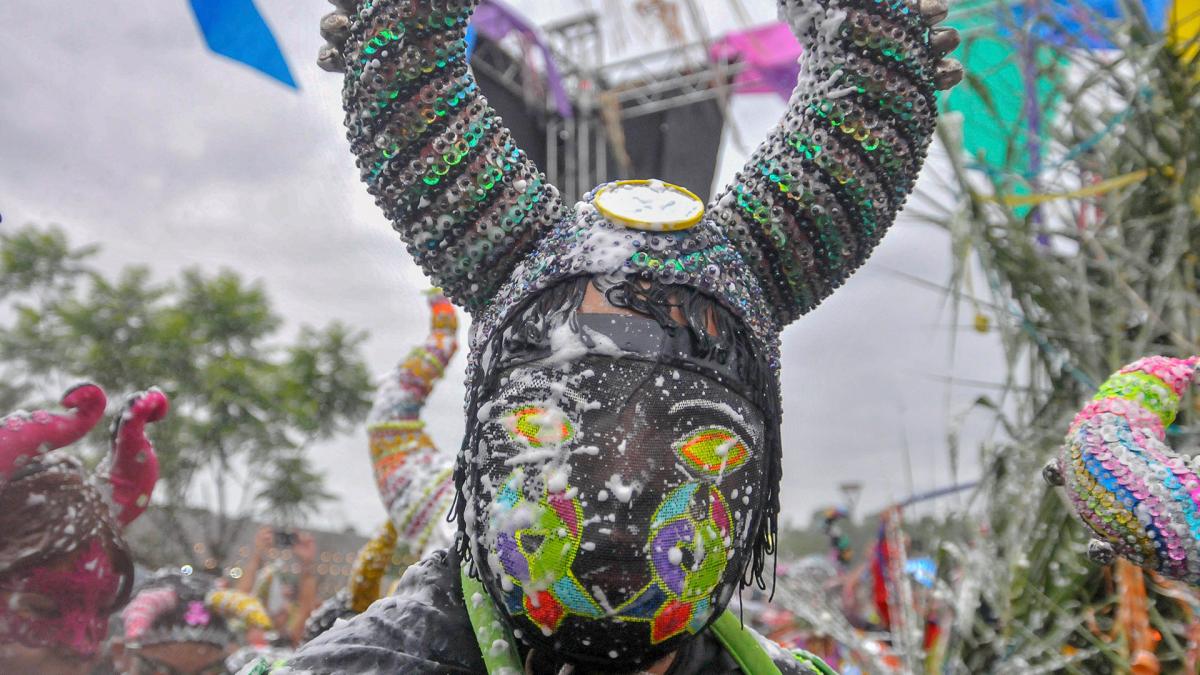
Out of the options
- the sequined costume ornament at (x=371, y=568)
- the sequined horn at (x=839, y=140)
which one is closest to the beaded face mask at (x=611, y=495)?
the sequined horn at (x=839, y=140)

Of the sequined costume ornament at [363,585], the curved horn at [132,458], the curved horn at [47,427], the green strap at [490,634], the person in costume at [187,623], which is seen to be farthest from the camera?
the person in costume at [187,623]

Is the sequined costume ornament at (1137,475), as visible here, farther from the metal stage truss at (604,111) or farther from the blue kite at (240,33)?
the metal stage truss at (604,111)

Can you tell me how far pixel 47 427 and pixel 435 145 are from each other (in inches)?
30.0

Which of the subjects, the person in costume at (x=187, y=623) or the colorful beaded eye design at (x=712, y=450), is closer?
the colorful beaded eye design at (x=712, y=450)

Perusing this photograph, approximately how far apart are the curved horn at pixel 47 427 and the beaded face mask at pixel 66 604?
19cm

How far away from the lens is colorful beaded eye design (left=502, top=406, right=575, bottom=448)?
1.06 meters

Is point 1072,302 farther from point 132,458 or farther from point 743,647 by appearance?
point 132,458

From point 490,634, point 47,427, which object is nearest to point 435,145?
point 490,634

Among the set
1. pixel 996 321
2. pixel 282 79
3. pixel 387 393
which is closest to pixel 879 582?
pixel 996 321

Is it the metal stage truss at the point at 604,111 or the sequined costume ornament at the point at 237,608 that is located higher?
the metal stage truss at the point at 604,111

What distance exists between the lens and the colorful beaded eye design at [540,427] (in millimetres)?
1060

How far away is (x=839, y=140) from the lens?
126 cm

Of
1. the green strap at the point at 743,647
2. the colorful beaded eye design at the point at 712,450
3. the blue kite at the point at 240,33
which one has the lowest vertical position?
the green strap at the point at 743,647

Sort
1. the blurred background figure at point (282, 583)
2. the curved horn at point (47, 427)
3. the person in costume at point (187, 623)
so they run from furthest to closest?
the blurred background figure at point (282, 583) → the person in costume at point (187, 623) → the curved horn at point (47, 427)
